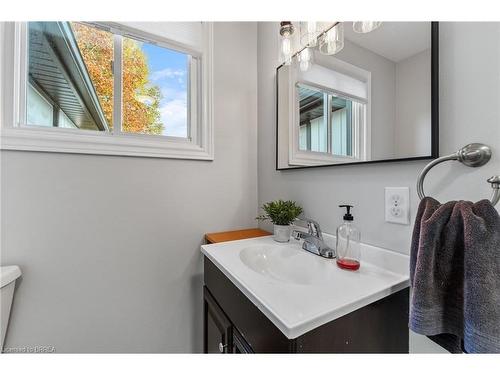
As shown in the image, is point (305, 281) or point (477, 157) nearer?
point (477, 157)

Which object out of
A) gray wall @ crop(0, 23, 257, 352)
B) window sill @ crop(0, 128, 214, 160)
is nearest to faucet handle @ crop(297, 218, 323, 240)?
gray wall @ crop(0, 23, 257, 352)

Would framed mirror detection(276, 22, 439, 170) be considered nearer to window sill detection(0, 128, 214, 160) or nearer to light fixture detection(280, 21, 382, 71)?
light fixture detection(280, 21, 382, 71)

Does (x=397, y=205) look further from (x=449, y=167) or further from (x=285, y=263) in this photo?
(x=285, y=263)

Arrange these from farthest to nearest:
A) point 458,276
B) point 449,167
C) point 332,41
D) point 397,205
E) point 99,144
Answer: point 99,144 → point 332,41 → point 397,205 → point 449,167 → point 458,276

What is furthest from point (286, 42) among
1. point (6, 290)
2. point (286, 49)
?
point (6, 290)

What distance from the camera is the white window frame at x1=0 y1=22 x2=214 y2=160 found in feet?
2.97

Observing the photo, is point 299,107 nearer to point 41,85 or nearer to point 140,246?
point 140,246

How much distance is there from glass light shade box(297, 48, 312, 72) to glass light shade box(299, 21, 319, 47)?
3cm

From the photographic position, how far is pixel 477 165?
51 centimetres

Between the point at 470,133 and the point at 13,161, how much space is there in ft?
5.34

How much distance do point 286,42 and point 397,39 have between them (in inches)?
22.1

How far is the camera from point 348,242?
2.50 ft
